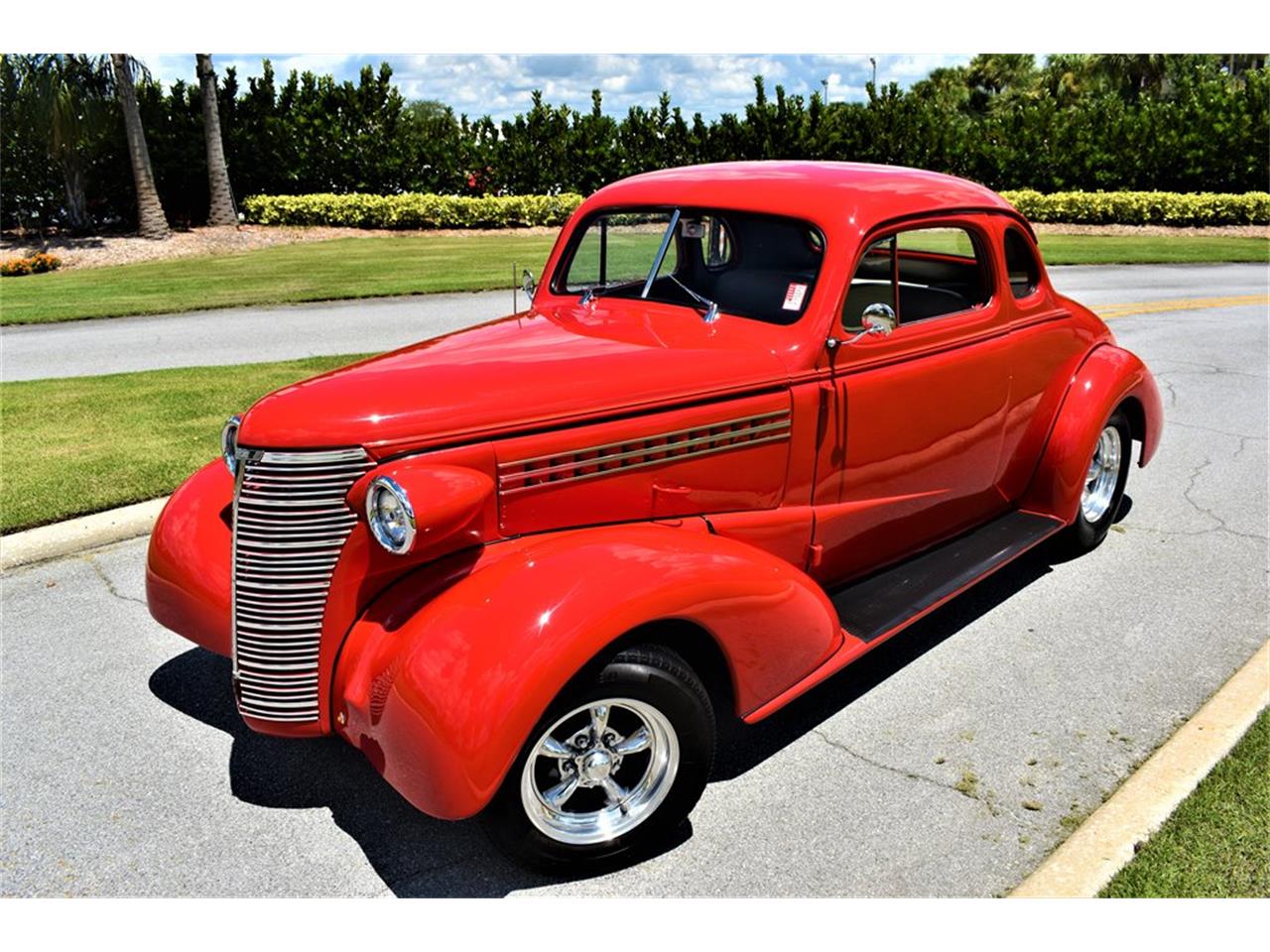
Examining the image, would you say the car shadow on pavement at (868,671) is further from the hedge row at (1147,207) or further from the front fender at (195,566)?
the hedge row at (1147,207)

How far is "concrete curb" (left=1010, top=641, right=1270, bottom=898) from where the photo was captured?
306 cm

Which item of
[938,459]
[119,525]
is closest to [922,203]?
[938,459]

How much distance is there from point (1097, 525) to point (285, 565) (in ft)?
14.5

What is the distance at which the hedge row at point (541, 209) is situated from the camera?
2364cm

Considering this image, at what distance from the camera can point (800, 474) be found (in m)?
3.96

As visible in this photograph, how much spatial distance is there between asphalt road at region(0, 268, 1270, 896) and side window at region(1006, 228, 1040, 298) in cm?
147

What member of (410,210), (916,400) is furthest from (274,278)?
(916,400)

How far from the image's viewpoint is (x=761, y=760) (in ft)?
12.4

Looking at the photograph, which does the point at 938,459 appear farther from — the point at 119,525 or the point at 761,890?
the point at 119,525

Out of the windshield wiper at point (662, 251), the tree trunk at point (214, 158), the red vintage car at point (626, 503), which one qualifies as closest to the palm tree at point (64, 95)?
the tree trunk at point (214, 158)

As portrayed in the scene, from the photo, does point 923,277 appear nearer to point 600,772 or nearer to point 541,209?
point 600,772

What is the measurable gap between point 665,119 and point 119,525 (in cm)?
2174

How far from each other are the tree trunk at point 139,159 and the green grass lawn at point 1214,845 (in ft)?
71.4

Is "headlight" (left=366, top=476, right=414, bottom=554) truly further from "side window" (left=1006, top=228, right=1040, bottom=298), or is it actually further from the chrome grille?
"side window" (left=1006, top=228, right=1040, bottom=298)
